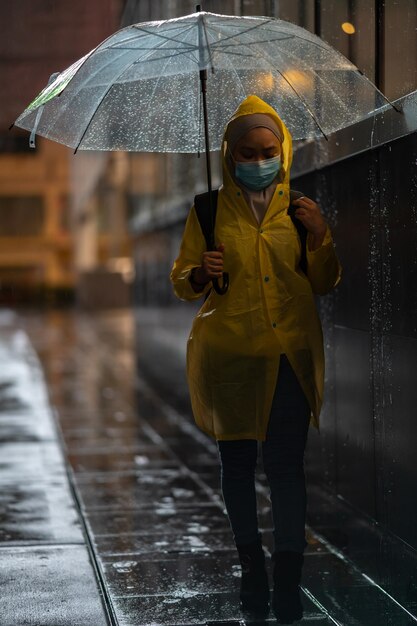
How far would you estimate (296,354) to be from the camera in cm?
477

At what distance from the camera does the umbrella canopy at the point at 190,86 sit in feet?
16.0

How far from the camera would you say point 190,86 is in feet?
17.4

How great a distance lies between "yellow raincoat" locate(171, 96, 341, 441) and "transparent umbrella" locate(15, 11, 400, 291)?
0.30m

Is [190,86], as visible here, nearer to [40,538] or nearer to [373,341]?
[373,341]

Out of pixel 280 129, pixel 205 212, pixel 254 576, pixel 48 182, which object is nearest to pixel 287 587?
pixel 254 576

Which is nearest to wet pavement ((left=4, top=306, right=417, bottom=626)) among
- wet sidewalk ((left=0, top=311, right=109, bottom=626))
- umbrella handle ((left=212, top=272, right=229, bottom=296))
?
wet sidewalk ((left=0, top=311, right=109, bottom=626))

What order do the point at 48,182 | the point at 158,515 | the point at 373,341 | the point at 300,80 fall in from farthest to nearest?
the point at 48,182 → the point at 158,515 → the point at 373,341 → the point at 300,80

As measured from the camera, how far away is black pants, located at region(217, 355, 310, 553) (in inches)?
189

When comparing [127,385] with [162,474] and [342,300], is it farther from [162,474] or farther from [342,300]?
[342,300]

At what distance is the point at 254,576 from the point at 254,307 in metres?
1.07

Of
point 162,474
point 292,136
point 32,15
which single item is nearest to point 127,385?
point 32,15

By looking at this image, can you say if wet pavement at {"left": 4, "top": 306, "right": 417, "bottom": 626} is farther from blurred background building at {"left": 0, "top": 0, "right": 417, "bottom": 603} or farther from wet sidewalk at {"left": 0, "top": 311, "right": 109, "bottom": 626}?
blurred background building at {"left": 0, "top": 0, "right": 417, "bottom": 603}

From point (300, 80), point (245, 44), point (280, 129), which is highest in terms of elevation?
point (245, 44)

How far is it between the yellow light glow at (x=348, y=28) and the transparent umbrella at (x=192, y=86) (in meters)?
1.09
